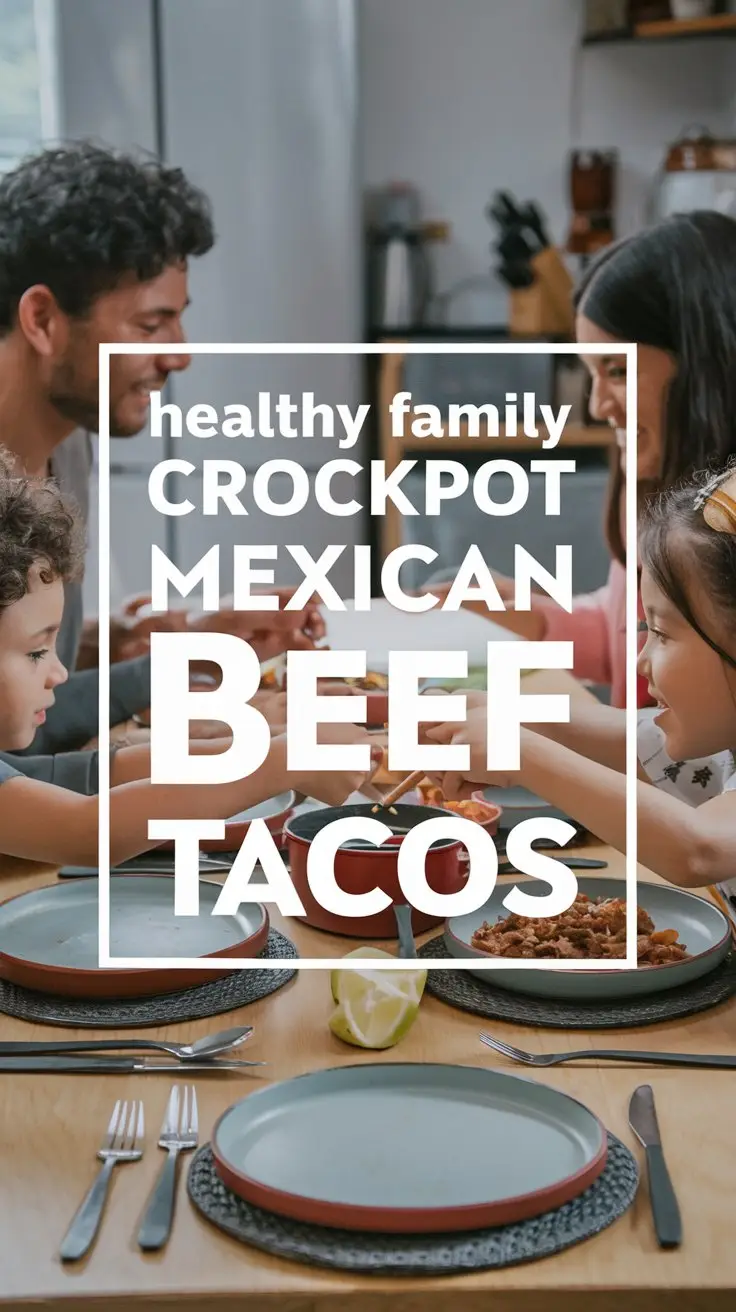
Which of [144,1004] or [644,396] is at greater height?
[644,396]

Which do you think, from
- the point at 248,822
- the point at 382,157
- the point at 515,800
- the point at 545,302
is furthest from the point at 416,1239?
the point at 382,157

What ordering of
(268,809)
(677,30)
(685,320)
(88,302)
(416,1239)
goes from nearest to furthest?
(416,1239)
(268,809)
(685,320)
(88,302)
(677,30)

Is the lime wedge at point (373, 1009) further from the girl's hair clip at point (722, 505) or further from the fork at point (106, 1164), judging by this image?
the girl's hair clip at point (722, 505)

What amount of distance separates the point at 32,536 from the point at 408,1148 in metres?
0.43

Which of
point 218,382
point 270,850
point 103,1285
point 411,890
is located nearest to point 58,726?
point 270,850

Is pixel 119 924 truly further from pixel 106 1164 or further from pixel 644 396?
pixel 644 396

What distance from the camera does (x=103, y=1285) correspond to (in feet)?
1.73

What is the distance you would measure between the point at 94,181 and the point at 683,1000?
3.90 feet

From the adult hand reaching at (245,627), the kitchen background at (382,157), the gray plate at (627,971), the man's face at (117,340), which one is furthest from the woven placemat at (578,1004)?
the kitchen background at (382,157)

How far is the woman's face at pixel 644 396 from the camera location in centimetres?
139

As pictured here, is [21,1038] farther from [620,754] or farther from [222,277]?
[222,277]

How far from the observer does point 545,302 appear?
3037 mm

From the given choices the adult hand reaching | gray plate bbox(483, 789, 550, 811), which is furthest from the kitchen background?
gray plate bbox(483, 789, 550, 811)

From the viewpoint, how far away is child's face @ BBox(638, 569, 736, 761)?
0.84 meters
